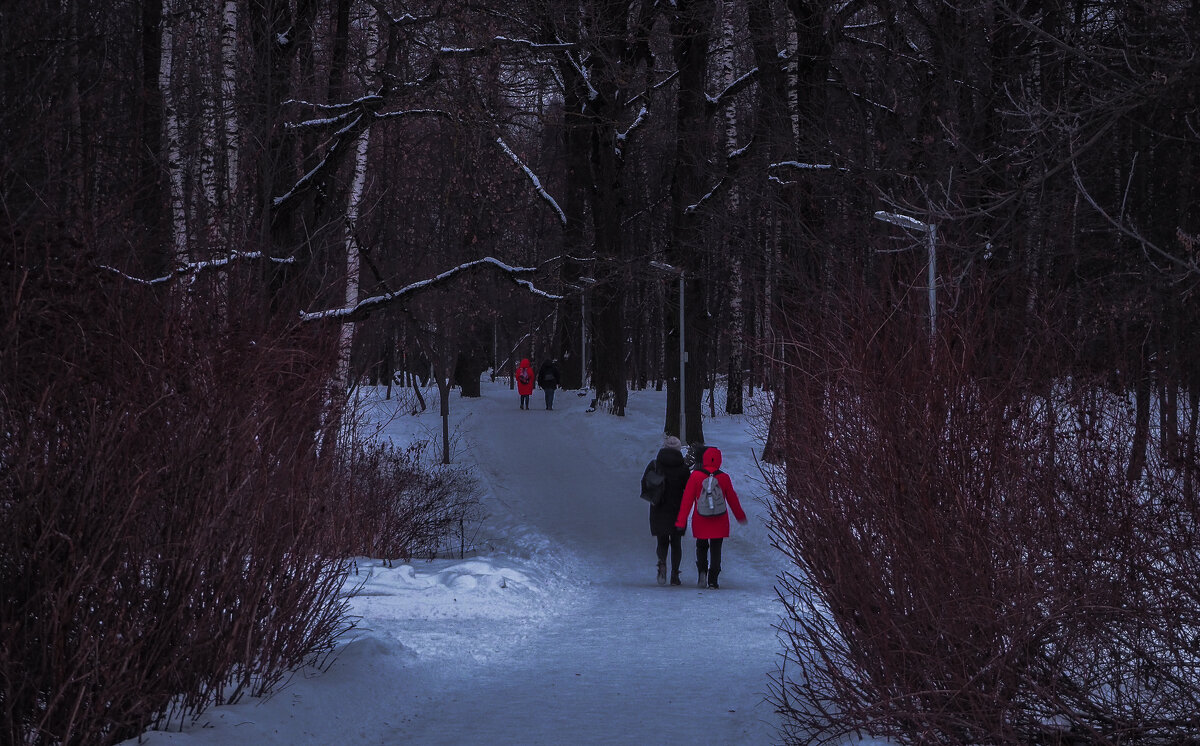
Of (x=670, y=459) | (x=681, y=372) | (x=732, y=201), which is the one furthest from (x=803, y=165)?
(x=732, y=201)

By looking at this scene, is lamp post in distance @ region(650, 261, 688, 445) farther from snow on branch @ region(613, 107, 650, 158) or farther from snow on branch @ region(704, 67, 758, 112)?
snow on branch @ region(613, 107, 650, 158)

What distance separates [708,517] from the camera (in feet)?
45.6

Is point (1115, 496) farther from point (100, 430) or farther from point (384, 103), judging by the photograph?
point (384, 103)

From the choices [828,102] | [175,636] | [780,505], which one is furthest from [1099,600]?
[828,102]

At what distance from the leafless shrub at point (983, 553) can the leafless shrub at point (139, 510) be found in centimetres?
Result: 315

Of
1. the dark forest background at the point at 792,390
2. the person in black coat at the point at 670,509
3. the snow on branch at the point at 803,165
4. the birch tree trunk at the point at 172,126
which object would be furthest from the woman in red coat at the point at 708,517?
the snow on branch at the point at 803,165

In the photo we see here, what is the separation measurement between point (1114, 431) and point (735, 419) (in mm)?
27080

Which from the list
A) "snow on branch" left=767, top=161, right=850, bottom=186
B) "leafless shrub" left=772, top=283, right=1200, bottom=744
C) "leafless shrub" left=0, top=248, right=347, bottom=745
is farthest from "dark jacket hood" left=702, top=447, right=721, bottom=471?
"snow on branch" left=767, top=161, right=850, bottom=186

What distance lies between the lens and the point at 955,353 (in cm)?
680

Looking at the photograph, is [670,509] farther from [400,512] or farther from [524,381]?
[524,381]

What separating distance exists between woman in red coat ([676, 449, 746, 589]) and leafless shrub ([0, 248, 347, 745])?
6.69 m

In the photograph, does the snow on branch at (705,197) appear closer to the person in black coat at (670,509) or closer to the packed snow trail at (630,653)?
the packed snow trail at (630,653)

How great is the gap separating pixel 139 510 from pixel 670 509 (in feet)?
31.1

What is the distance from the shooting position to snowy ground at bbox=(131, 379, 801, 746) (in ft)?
24.1
